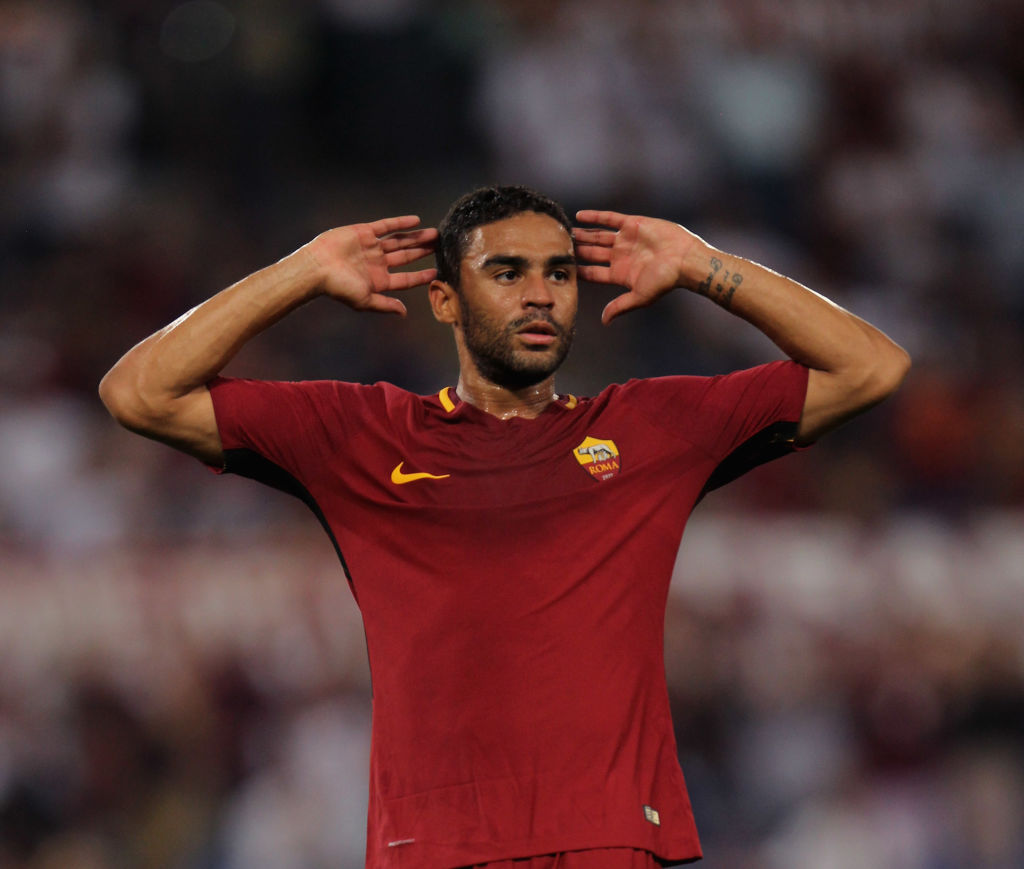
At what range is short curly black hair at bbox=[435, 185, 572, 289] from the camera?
4.32m

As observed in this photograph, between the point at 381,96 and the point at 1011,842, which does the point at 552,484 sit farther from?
the point at 381,96

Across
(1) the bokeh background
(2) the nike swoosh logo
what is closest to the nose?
(2) the nike swoosh logo

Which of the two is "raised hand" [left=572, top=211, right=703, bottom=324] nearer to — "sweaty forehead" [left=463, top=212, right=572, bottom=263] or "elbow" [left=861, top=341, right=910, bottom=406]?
"sweaty forehead" [left=463, top=212, right=572, bottom=263]

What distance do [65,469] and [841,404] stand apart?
593 centimetres

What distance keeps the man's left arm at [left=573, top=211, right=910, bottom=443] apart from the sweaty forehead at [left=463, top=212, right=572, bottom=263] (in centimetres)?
11

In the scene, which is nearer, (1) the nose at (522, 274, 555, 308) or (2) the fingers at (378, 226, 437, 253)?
(1) the nose at (522, 274, 555, 308)

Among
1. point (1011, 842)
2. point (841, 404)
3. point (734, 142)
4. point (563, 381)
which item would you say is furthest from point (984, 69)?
point (841, 404)

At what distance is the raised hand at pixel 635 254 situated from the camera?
4.15m

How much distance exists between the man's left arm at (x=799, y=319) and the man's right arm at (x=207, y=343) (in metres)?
0.70

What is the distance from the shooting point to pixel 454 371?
9297 millimetres

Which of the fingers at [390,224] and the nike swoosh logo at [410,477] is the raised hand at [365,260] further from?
the nike swoosh logo at [410,477]

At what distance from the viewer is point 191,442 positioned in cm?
396

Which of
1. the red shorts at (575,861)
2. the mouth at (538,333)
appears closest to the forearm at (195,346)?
the mouth at (538,333)

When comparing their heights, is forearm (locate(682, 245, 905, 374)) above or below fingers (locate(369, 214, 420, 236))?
below
